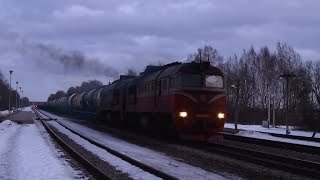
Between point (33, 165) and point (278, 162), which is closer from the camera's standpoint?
point (33, 165)

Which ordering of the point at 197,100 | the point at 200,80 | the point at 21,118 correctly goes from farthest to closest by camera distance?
the point at 21,118, the point at 200,80, the point at 197,100

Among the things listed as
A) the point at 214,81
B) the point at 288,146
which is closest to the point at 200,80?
the point at 214,81

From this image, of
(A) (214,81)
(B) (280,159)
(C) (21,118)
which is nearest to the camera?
(B) (280,159)

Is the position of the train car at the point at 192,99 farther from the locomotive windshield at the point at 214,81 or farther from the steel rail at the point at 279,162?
the steel rail at the point at 279,162

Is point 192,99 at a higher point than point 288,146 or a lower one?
higher

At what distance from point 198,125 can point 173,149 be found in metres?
2.64

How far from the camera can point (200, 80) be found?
819 inches

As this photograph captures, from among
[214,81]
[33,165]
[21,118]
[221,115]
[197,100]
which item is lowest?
[33,165]

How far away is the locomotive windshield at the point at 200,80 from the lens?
20436 millimetres

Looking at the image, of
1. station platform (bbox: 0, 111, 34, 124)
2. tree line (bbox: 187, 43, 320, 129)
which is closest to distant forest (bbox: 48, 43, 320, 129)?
tree line (bbox: 187, 43, 320, 129)

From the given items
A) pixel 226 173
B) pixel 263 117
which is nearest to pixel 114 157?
pixel 226 173

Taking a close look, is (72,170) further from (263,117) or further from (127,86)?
(263,117)

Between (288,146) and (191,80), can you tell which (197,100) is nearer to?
(191,80)

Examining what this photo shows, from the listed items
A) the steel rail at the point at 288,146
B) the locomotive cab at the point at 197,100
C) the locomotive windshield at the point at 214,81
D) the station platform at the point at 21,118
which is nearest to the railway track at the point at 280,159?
the steel rail at the point at 288,146
